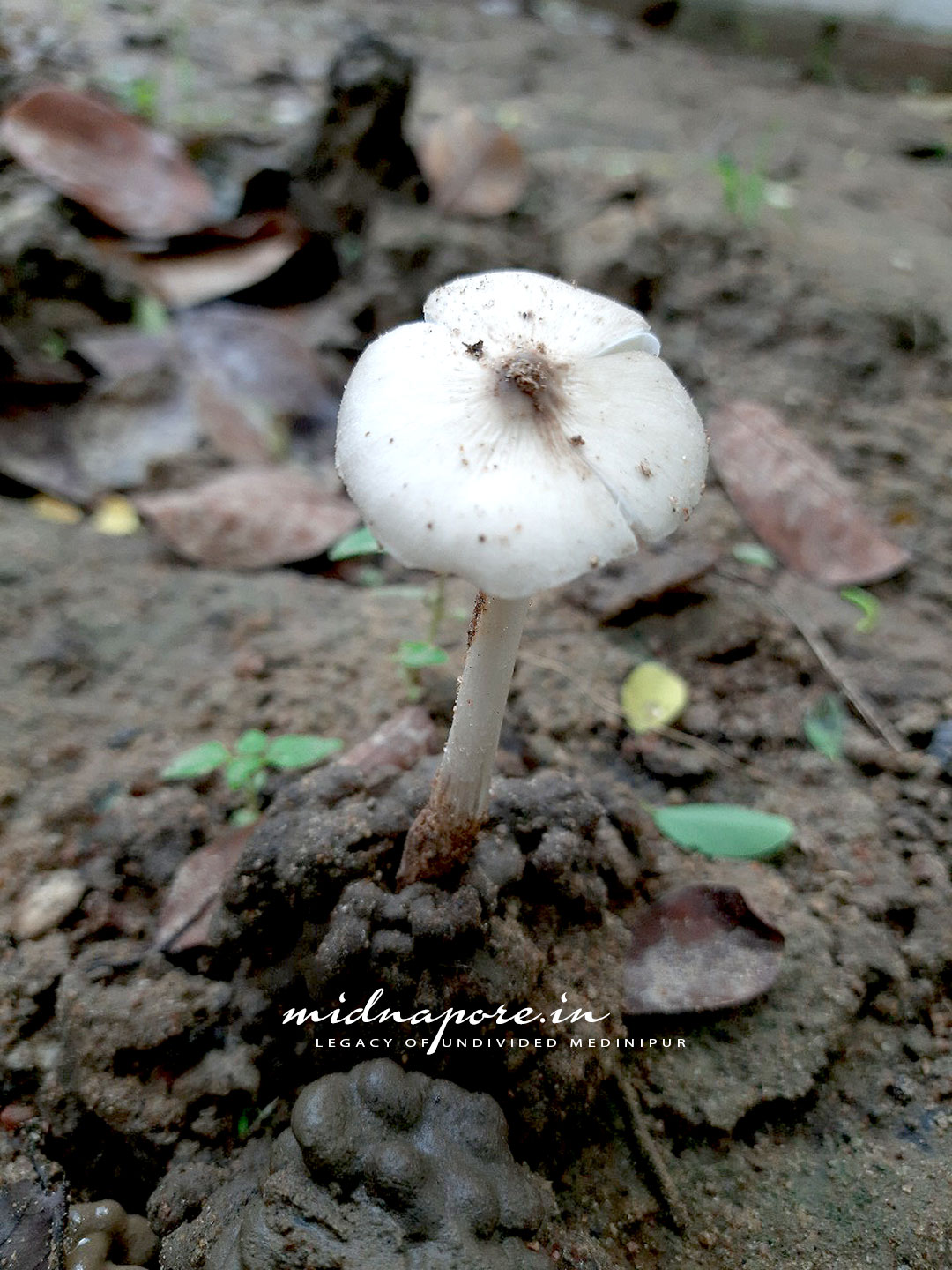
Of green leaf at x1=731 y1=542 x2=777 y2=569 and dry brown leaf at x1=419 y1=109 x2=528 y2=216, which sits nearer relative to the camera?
green leaf at x1=731 y1=542 x2=777 y2=569

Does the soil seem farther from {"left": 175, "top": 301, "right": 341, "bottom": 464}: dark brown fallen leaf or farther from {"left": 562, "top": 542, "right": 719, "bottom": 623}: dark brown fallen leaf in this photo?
{"left": 175, "top": 301, "right": 341, "bottom": 464}: dark brown fallen leaf

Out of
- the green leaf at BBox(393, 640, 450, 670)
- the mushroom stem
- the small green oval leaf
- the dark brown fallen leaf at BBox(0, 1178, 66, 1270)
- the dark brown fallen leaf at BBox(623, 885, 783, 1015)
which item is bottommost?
the dark brown fallen leaf at BBox(0, 1178, 66, 1270)

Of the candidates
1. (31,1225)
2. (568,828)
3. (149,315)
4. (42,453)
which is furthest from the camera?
(149,315)

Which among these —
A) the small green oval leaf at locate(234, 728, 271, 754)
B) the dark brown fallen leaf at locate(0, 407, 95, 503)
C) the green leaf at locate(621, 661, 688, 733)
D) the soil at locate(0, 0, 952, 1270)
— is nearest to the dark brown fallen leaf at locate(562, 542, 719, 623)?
the soil at locate(0, 0, 952, 1270)

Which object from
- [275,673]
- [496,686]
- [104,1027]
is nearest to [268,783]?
[275,673]

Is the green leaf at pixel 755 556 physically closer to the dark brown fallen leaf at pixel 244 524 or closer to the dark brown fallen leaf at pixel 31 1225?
the dark brown fallen leaf at pixel 244 524

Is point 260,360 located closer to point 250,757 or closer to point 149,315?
point 149,315

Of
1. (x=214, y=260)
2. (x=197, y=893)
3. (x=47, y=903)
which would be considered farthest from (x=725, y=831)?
(x=214, y=260)
